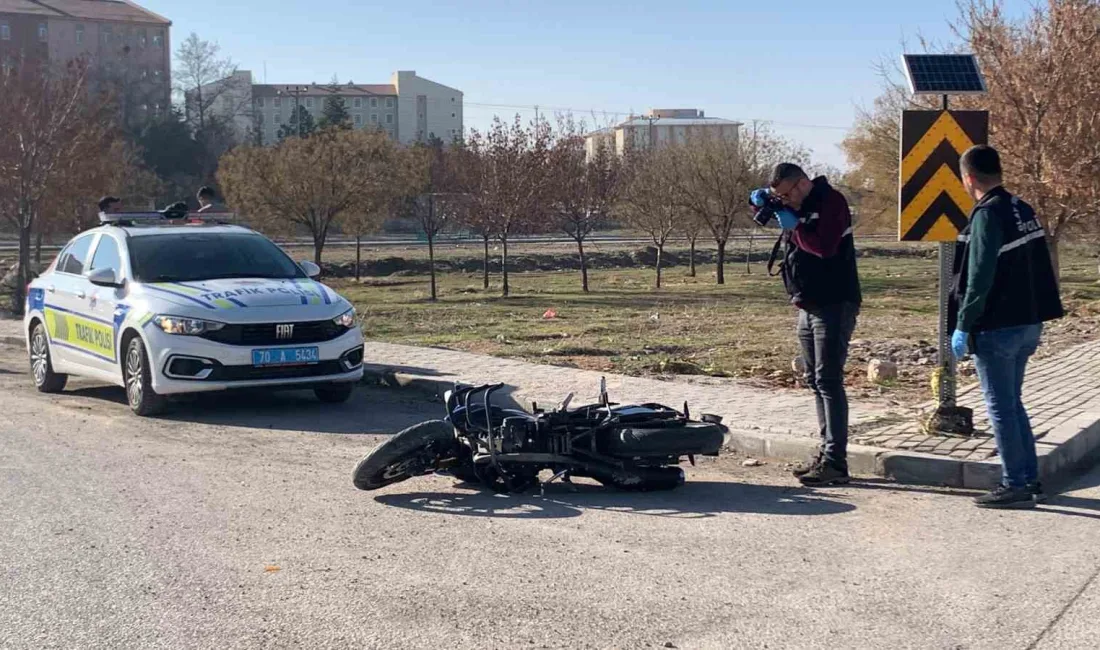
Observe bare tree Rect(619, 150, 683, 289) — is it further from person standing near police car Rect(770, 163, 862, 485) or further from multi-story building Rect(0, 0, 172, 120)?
multi-story building Rect(0, 0, 172, 120)

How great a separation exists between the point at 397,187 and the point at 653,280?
9263mm

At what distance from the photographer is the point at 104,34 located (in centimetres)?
10381

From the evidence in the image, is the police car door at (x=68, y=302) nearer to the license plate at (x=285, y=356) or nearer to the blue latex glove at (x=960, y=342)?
the license plate at (x=285, y=356)

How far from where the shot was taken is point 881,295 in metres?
29.3

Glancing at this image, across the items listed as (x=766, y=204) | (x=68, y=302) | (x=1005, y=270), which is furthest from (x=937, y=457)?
(x=68, y=302)

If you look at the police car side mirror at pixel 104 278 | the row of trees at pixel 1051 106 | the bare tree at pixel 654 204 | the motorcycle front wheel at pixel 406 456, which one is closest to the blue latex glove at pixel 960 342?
the motorcycle front wheel at pixel 406 456

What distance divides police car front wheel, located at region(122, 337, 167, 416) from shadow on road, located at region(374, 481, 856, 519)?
396 centimetres

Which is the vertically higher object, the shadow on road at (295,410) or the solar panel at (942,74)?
the solar panel at (942,74)

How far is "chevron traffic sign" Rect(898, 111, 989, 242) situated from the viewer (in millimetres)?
8203

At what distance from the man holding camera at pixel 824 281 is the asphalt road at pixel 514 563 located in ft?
1.18

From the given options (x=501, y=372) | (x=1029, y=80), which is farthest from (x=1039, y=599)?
(x=1029, y=80)

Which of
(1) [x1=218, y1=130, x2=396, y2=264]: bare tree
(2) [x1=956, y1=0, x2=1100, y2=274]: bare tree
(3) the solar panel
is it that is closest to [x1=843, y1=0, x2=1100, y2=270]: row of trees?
(2) [x1=956, y1=0, x2=1100, y2=274]: bare tree

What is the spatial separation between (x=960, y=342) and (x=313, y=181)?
3316 centimetres

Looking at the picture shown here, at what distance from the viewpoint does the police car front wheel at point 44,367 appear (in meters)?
12.1
